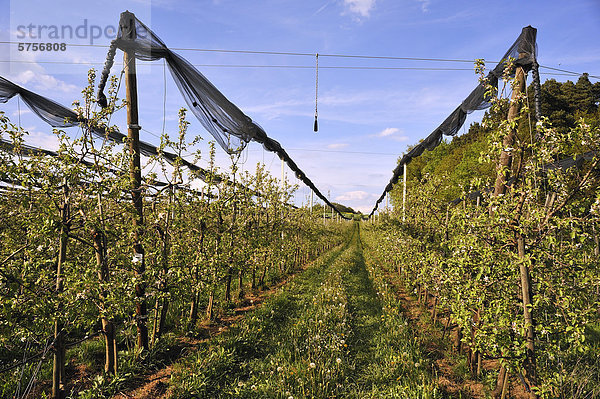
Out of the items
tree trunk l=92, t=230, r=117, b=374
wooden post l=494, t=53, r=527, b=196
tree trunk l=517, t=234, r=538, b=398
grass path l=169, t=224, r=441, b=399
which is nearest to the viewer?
tree trunk l=517, t=234, r=538, b=398

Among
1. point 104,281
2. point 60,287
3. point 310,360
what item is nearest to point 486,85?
point 310,360

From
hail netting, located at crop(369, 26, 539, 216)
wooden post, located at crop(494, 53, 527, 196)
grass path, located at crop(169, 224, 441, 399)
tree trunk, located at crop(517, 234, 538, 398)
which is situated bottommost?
grass path, located at crop(169, 224, 441, 399)

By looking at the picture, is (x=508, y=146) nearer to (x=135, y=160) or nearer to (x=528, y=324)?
(x=528, y=324)

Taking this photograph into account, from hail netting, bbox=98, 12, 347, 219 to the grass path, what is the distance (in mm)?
4556

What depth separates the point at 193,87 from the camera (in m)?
6.01

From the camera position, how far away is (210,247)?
22.4 ft

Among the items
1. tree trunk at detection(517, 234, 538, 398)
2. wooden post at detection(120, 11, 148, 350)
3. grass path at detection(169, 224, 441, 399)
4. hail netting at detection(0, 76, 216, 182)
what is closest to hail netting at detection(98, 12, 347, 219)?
wooden post at detection(120, 11, 148, 350)

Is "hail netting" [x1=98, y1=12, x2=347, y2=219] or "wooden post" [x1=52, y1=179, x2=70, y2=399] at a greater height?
"hail netting" [x1=98, y1=12, x2=347, y2=219]

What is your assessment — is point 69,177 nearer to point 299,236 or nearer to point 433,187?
point 433,187

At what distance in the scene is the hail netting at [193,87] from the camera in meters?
5.14

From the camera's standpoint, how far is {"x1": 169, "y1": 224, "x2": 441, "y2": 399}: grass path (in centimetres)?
421

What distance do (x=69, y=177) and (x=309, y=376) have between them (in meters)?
4.37

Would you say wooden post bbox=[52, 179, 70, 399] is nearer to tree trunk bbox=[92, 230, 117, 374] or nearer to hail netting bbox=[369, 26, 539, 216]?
tree trunk bbox=[92, 230, 117, 374]

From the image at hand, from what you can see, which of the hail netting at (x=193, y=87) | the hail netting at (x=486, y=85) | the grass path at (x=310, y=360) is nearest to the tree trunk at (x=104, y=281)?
the grass path at (x=310, y=360)
